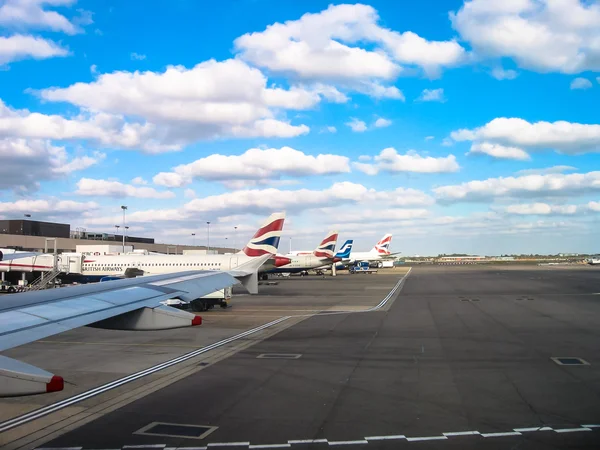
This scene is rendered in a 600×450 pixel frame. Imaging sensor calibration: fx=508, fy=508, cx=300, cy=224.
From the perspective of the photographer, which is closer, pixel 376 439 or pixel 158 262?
pixel 376 439

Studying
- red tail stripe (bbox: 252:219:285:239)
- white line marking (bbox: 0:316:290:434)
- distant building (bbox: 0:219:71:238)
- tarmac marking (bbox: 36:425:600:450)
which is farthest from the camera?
distant building (bbox: 0:219:71:238)

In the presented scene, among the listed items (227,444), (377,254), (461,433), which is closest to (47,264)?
(227,444)

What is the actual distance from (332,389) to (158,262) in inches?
1280

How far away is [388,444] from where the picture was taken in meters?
8.41

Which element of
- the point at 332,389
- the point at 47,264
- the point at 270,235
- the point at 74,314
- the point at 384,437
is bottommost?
the point at 332,389

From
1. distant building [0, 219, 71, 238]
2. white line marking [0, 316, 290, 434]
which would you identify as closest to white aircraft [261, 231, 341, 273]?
distant building [0, 219, 71, 238]

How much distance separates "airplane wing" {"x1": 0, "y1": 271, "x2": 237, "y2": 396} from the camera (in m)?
5.43

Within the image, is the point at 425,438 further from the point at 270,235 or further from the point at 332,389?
the point at 270,235

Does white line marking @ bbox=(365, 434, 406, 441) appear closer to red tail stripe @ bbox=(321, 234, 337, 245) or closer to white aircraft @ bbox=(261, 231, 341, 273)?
white aircraft @ bbox=(261, 231, 341, 273)

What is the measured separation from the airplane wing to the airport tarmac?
2126 mm

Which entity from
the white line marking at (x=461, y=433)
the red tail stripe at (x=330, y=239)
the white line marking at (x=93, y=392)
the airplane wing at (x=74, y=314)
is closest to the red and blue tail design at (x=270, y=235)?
the white line marking at (x=93, y=392)

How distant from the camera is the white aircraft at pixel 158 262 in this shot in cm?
4188

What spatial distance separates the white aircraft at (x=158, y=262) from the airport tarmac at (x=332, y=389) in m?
18.4

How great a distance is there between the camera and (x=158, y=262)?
1662 inches
